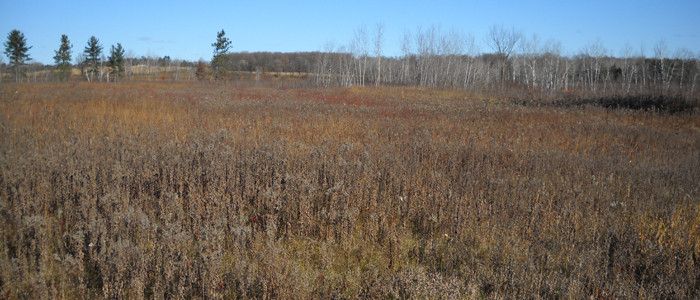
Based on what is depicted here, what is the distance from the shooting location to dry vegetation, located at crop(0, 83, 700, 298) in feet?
11.6

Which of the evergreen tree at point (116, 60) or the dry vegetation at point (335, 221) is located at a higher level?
the evergreen tree at point (116, 60)

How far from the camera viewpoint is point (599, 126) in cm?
1433

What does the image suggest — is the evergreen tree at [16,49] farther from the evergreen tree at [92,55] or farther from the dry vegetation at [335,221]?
the dry vegetation at [335,221]

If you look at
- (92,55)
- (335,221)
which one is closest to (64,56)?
(92,55)

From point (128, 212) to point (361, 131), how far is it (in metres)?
7.82

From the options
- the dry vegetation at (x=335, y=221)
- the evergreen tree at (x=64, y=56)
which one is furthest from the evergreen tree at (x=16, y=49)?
the dry vegetation at (x=335, y=221)

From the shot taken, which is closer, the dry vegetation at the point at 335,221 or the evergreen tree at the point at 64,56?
the dry vegetation at the point at 335,221

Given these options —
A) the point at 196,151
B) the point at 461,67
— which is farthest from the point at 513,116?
the point at 461,67

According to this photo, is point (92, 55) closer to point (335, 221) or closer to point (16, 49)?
point (16, 49)

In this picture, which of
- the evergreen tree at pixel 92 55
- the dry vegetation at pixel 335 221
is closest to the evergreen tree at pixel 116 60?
the evergreen tree at pixel 92 55

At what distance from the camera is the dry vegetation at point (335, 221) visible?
3.54 metres

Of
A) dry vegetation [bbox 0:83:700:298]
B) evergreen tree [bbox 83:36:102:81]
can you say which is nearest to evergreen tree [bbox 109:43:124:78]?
evergreen tree [bbox 83:36:102:81]

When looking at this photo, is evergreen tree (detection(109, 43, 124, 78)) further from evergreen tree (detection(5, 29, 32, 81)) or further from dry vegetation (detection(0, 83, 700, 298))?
dry vegetation (detection(0, 83, 700, 298))

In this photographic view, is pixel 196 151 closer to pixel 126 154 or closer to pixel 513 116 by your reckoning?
pixel 126 154
